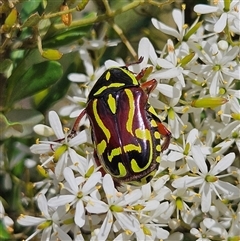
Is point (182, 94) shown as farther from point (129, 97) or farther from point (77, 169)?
point (77, 169)

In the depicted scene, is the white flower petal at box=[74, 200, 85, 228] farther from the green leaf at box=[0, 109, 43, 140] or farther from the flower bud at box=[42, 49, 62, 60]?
the flower bud at box=[42, 49, 62, 60]

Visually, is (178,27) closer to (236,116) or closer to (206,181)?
(236,116)

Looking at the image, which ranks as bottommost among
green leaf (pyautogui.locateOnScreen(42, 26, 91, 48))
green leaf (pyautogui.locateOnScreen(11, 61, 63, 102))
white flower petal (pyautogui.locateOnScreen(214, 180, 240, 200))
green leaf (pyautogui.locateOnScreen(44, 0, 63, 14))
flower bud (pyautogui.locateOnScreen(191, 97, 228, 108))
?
white flower petal (pyautogui.locateOnScreen(214, 180, 240, 200))

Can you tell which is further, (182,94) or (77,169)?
(182,94)

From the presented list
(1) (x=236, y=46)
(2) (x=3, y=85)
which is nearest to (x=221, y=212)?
(1) (x=236, y=46)

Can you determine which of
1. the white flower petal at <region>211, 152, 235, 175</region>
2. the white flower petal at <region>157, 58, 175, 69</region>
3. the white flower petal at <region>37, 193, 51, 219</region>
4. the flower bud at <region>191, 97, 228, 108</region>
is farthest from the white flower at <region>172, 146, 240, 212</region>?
the white flower petal at <region>37, 193, 51, 219</region>

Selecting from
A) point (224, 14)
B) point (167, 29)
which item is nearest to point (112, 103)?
point (167, 29)

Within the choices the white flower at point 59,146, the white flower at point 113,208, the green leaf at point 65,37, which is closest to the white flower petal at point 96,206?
the white flower at point 113,208

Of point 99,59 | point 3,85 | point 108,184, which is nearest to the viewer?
point 108,184
